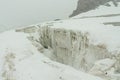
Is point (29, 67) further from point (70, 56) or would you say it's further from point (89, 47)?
point (70, 56)

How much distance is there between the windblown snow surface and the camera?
1461cm

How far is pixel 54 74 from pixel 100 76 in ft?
9.18

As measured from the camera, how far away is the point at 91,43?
17.9m

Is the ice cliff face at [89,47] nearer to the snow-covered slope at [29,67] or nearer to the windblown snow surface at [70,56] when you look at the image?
the windblown snow surface at [70,56]

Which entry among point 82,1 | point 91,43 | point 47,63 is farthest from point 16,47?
point 82,1

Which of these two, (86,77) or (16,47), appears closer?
(86,77)

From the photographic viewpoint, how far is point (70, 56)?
21.7m

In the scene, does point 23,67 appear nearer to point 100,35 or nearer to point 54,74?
point 54,74

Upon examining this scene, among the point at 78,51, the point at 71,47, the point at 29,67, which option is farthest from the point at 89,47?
the point at 29,67

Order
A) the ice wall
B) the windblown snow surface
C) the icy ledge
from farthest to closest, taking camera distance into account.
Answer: the ice wall, the windblown snow surface, the icy ledge

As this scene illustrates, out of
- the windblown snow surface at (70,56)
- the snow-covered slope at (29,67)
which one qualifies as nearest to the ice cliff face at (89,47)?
the windblown snow surface at (70,56)

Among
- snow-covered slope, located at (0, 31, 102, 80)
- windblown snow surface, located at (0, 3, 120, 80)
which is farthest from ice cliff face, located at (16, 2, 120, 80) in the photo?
snow-covered slope, located at (0, 31, 102, 80)

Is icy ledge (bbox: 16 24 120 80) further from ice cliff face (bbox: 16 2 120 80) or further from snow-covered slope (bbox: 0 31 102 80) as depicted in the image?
snow-covered slope (bbox: 0 31 102 80)

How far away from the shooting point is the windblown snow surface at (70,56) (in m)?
14.6
